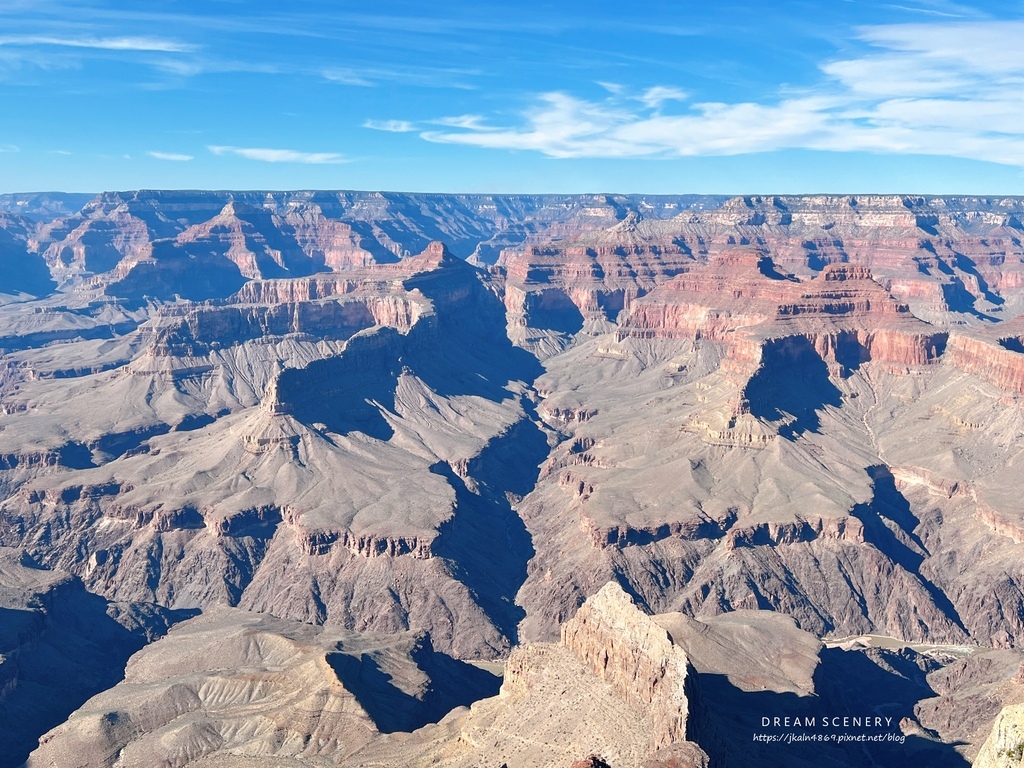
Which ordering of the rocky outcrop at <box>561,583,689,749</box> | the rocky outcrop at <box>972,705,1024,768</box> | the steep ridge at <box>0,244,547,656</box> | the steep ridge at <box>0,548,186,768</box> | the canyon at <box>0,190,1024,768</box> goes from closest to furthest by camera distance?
the rocky outcrop at <box>972,705,1024,768</box> < the rocky outcrop at <box>561,583,689,749</box> < the canyon at <box>0,190,1024,768</box> < the steep ridge at <box>0,548,186,768</box> < the steep ridge at <box>0,244,547,656</box>

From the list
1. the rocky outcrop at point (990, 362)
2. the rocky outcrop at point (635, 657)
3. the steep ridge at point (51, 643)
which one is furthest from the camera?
the rocky outcrop at point (990, 362)

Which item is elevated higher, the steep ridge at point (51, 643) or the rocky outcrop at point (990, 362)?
the rocky outcrop at point (990, 362)

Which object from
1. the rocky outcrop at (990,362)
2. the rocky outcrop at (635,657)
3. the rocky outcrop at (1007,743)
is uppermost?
the rocky outcrop at (1007,743)

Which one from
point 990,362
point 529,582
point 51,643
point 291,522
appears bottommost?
point 529,582

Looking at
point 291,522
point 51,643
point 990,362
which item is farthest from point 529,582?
point 990,362

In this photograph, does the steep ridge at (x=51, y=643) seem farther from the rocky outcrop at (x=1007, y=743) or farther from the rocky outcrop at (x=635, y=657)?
the rocky outcrop at (x=1007, y=743)

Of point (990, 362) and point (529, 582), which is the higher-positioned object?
point (990, 362)

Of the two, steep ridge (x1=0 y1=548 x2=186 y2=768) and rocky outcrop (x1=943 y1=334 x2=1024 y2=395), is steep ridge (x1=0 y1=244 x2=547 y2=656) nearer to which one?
steep ridge (x1=0 y1=548 x2=186 y2=768)

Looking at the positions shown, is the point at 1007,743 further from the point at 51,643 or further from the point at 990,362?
the point at 990,362

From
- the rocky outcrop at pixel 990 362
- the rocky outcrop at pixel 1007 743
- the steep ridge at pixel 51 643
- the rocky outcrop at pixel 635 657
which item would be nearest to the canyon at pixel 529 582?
the rocky outcrop at pixel 635 657

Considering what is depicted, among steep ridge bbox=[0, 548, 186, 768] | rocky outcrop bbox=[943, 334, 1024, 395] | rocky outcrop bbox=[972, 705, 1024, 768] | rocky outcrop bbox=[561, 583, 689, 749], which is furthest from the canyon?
rocky outcrop bbox=[972, 705, 1024, 768]

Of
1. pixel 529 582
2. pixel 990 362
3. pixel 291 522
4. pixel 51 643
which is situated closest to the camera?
pixel 51 643
